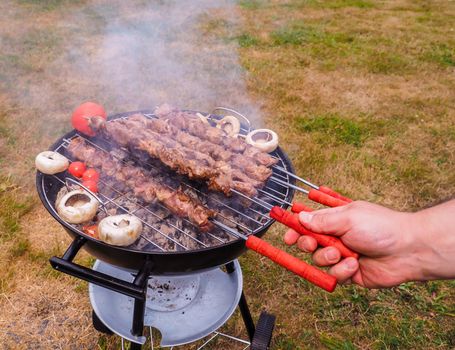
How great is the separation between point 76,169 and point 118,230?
98 centimetres

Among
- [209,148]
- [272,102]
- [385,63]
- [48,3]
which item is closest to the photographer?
[209,148]

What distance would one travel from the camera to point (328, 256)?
2.25 meters

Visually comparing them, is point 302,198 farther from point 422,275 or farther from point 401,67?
point 401,67

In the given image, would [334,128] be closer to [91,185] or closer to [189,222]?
[189,222]

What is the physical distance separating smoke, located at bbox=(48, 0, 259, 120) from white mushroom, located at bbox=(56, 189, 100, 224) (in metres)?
4.58

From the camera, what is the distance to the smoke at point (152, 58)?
24.2 feet

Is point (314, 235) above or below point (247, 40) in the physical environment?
above

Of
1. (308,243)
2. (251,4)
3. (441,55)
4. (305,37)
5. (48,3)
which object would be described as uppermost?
(308,243)

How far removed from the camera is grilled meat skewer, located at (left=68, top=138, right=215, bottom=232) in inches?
102

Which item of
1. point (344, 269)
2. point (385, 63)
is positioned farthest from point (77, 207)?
point (385, 63)

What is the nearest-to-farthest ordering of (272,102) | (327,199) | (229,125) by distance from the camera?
1. (327,199)
2. (229,125)
3. (272,102)

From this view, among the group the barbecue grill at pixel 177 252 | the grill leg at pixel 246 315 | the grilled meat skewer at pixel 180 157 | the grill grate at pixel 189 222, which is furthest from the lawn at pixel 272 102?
the grilled meat skewer at pixel 180 157

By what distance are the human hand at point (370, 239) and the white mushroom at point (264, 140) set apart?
0.98 meters

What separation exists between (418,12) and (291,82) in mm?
7042
